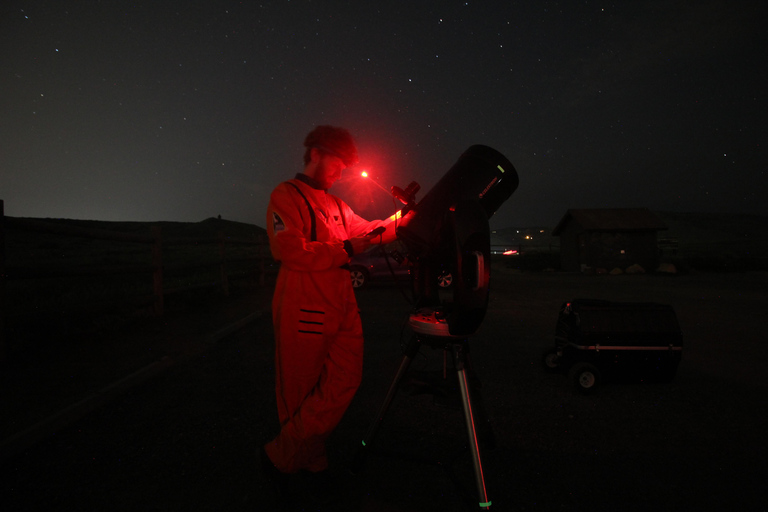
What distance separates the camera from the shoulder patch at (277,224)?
6.41 ft

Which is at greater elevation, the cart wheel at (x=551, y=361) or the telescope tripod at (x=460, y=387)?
the telescope tripod at (x=460, y=387)

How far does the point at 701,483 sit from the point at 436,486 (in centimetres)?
146

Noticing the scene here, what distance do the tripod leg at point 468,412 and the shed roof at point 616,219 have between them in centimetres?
2378

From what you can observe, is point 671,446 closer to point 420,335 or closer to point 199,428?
point 420,335

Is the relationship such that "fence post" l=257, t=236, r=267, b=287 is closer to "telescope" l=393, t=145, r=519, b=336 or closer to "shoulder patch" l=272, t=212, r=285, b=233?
"shoulder patch" l=272, t=212, r=285, b=233

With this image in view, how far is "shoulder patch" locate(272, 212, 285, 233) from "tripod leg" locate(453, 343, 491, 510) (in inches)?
40.7

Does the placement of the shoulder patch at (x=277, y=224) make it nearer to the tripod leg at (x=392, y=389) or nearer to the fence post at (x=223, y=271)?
the tripod leg at (x=392, y=389)

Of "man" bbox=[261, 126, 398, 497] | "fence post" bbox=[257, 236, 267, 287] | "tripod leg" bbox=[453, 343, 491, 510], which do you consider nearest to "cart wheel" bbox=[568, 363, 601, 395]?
"tripod leg" bbox=[453, 343, 491, 510]

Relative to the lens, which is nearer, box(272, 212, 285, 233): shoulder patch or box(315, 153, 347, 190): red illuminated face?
box(272, 212, 285, 233): shoulder patch

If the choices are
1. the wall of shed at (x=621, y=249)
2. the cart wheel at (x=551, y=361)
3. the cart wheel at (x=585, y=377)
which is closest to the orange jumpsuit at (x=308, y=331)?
the cart wheel at (x=585, y=377)

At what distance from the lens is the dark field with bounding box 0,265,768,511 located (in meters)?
2.04

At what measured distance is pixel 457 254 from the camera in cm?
166

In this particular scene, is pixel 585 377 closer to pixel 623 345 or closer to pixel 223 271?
pixel 623 345

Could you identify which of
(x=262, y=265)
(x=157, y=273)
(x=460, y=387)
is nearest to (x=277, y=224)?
(x=460, y=387)
